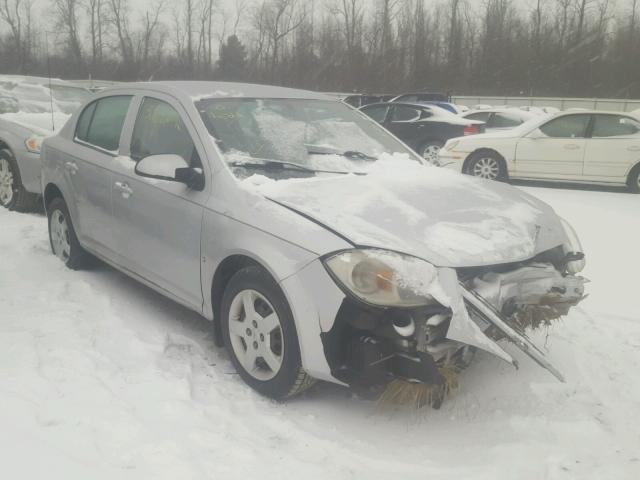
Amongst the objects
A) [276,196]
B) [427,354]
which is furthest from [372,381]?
[276,196]

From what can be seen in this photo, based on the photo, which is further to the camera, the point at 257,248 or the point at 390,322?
the point at 257,248

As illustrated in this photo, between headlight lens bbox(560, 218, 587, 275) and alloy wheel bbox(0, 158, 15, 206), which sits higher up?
headlight lens bbox(560, 218, 587, 275)

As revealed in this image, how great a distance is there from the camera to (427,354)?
2.60 meters

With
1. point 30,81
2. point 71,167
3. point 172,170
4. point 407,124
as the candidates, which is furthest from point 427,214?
point 407,124

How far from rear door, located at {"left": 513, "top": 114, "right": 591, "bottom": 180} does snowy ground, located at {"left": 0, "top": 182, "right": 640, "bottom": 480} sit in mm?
6189

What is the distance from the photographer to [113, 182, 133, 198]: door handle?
3.96m

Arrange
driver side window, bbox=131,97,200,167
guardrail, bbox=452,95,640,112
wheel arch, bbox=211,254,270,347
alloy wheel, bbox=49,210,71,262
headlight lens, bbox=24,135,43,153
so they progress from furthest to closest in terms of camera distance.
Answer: guardrail, bbox=452,95,640,112 → headlight lens, bbox=24,135,43,153 → alloy wheel, bbox=49,210,71,262 → driver side window, bbox=131,97,200,167 → wheel arch, bbox=211,254,270,347

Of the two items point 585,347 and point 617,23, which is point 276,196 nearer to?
point 585,347

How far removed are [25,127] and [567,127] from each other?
323 inches

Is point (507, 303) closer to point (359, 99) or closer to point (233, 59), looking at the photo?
point (359, 99)

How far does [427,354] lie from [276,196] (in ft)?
3.59

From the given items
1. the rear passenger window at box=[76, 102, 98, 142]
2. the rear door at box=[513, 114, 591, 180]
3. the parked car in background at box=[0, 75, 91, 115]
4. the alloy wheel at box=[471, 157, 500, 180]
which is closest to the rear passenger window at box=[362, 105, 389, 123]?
the alloy wheel at box=[471, 157, 500, 180]

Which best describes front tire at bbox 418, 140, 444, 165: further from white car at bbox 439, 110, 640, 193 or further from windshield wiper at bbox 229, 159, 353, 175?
windshield wiper at bbox 229, 159, 353, 175

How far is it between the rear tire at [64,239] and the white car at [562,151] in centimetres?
714
